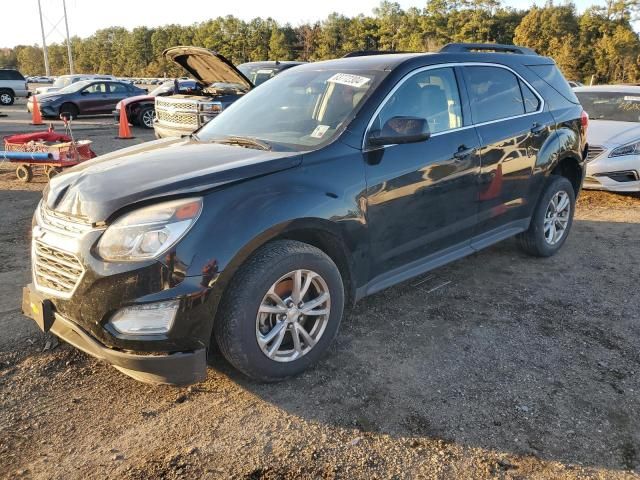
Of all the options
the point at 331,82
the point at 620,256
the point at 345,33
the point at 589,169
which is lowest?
the point at 620,256

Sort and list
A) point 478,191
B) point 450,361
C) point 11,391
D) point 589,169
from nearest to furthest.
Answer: point 11,391 → point 450,361 → point 478,191 → point 589,169

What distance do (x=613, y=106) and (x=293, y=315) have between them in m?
7.84

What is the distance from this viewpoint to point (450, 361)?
11.0ft

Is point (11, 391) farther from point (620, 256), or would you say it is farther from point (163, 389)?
point (620, 256)

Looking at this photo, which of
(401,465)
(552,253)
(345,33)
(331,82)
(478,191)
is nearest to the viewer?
(401,465)

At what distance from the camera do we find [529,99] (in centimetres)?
472

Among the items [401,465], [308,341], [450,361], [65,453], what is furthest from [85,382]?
[450,361]

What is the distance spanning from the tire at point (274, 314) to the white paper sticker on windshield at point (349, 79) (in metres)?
1.26

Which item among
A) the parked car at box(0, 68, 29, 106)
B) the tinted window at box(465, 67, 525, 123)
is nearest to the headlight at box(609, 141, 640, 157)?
the tinted window at box(465, 67, 525, 123)

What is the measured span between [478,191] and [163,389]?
2619 mm

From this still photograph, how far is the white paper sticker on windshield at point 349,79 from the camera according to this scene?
360 centimetres

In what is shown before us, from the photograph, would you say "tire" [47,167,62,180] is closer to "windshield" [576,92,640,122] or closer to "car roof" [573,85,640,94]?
"windshield" [576,92,640,122]

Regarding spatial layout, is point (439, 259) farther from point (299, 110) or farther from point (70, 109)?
point (70, 109)

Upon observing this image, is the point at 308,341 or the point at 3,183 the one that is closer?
the point at 308,341
